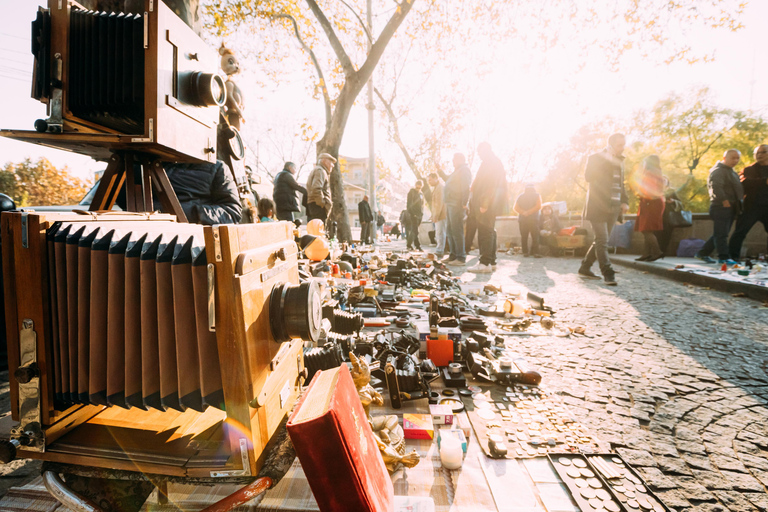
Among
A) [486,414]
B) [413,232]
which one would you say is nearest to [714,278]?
[486,414]

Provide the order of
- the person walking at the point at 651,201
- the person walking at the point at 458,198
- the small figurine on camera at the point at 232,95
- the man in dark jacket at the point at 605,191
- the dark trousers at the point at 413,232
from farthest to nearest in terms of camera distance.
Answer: the dark trousers at the point at 413,232 < the person walking at the point at 458,198 < the person walking at the point at 651,201 < the man in dark jacket at the point at 605,191 < the small figurine on camera at the point at 232,95

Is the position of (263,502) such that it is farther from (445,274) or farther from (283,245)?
(445,274)

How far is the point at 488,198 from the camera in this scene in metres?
7.40

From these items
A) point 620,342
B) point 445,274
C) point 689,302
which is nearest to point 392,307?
point 445,274

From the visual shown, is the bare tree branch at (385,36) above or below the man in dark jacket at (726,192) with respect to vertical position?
above

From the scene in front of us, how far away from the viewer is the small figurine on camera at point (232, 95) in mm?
3770

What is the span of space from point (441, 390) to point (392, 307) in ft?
6.78

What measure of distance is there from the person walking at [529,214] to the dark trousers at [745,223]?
413 centimetres

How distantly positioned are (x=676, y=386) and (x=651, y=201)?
672cm

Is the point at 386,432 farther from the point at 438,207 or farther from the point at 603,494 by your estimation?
the point at 438,207

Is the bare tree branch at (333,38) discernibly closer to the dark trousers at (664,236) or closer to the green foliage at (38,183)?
the dark trousers at (664,236)

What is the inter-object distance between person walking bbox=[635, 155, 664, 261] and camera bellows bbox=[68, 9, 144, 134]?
8.70 metres

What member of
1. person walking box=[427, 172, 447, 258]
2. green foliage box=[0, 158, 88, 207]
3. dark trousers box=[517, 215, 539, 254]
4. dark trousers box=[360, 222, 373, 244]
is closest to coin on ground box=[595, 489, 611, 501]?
person walking box=[427, 172, 447, 258]

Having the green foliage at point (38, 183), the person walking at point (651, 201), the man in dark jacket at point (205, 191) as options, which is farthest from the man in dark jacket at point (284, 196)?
the green foliage at point (38, 183)
